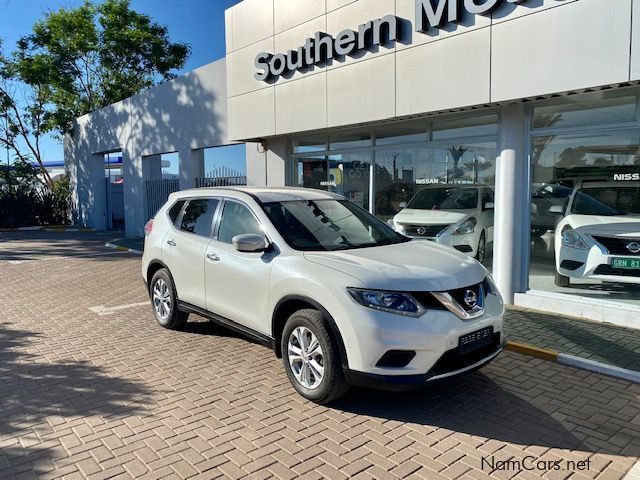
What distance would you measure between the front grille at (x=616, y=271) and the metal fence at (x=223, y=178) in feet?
28.8

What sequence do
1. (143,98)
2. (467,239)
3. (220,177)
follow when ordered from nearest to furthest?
(467,239) → (220,177) → (143,98)

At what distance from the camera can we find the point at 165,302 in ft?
20.7

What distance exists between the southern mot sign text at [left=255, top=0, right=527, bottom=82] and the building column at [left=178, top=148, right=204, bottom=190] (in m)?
4.97

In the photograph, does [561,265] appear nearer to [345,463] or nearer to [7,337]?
[345,463]

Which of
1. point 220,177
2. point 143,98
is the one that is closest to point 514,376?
point 220,177

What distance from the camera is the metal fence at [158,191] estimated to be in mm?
16728

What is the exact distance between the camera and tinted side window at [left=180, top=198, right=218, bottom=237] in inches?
221

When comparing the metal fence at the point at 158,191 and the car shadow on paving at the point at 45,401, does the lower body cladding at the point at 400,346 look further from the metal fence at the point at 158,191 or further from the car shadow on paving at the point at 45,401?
the metal fence at the point at 158,191

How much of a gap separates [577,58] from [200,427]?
18.5ft

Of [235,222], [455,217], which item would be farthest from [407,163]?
[235,222]

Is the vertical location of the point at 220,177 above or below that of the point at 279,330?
above

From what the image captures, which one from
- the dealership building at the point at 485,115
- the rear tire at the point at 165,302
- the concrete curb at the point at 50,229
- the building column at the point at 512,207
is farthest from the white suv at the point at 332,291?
the concrete curb at the point at 50,229

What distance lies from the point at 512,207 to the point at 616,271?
1.55 metres

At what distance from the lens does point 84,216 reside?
23688 mm
